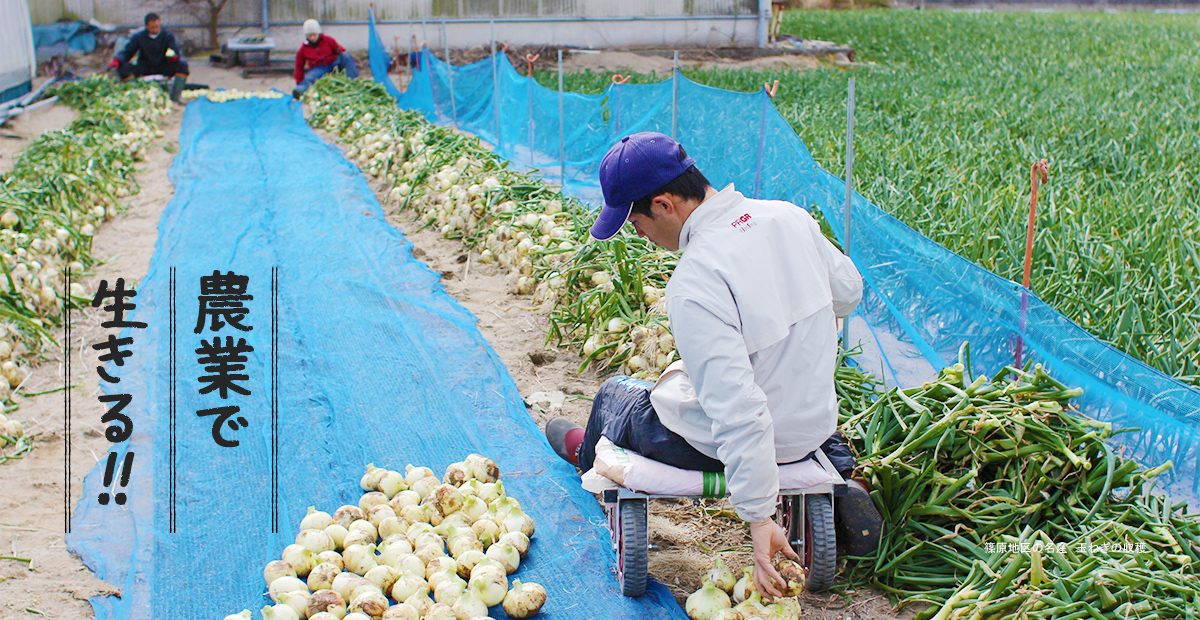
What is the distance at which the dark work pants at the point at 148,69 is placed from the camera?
11328 mm

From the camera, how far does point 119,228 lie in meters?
5.65

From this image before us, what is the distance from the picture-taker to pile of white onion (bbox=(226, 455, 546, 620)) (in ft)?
6.76

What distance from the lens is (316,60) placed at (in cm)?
1158

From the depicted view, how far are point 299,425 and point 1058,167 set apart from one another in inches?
175

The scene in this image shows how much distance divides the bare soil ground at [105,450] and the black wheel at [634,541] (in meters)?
0.16

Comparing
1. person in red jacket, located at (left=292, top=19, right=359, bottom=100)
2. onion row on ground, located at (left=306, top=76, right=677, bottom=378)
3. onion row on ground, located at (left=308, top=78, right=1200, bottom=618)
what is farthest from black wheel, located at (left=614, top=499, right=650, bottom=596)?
person in red jacket, located at (left=292, top=19, right=359, bottom=100)

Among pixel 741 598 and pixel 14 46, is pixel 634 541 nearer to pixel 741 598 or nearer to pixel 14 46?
pixel 741 598

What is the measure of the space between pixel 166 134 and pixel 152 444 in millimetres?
7310

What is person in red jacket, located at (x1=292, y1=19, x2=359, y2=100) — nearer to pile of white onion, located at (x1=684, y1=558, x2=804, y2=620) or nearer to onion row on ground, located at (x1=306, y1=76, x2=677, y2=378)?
onion row on ground, located at (x1=306, y1=76, x2=677, y2=378)

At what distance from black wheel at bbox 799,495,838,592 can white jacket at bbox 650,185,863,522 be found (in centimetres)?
14

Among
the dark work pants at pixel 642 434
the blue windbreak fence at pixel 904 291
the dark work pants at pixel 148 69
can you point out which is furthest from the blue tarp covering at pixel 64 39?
the dark work pants at pixel 642 434

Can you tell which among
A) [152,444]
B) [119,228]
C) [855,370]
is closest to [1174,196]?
[855,370]

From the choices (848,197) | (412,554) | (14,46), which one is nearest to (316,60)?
(14,46)

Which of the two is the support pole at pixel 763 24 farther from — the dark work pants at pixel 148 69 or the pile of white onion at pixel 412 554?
the pile of white onion at pixel 412 554
